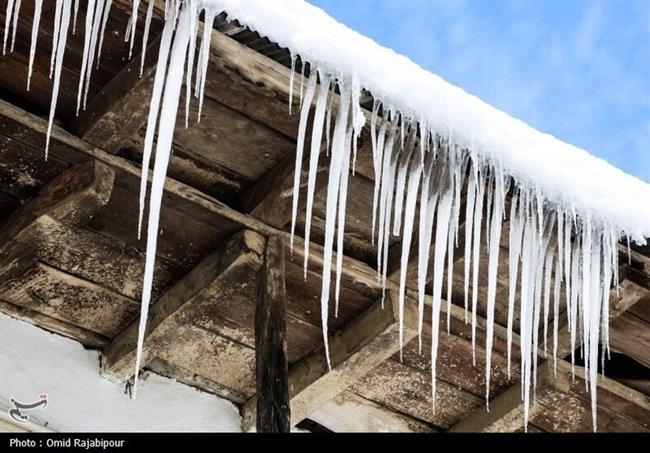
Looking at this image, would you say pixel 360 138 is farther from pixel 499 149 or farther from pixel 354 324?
pixel 354 324

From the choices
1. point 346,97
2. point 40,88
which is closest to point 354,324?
point 346,97

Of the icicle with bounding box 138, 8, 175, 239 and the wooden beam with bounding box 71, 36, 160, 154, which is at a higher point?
the wooden beam with bounding box 71, 36, 160, 154

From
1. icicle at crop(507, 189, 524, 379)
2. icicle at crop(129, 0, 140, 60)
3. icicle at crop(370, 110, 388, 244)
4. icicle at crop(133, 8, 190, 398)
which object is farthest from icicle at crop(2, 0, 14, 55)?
icicle at crop(507, 189, 524, 379)

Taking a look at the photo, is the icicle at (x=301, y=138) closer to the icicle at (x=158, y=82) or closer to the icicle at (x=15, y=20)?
the icicle at (x=158, y=82)

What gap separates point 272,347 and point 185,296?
1.76ft

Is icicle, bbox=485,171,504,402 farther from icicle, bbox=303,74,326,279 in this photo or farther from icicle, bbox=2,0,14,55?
icicle, bbox=2,0,14,55

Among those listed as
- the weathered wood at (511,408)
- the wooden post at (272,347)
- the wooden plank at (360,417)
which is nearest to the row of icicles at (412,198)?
the wooden post at (272,347)

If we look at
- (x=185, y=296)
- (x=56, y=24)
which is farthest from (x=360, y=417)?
(x=56, y=24)

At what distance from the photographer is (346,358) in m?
4.74

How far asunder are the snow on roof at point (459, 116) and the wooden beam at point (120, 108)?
16.1 inches

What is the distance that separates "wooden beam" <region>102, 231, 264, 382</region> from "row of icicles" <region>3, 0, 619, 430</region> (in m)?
0.22

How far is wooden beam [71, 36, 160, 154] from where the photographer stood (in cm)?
374

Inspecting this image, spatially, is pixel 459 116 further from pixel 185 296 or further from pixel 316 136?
pixel 185 296

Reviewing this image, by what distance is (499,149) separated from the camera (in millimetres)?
3904
